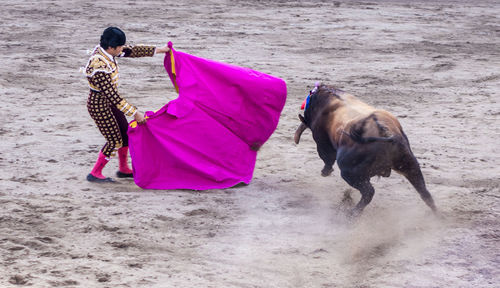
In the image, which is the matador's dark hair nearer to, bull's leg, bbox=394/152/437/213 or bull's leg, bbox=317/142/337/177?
bull's leg, bbox=317/142/337/177

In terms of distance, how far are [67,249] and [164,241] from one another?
2.11 ft

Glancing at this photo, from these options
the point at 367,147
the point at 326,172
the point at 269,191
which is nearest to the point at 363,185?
→ the point at 367,147

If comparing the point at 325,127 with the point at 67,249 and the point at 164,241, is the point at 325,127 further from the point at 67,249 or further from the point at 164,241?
the point at 67,249

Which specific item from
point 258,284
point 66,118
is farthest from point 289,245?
point 66,118

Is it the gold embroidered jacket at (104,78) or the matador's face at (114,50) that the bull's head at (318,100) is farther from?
the matador's face at (114,50)

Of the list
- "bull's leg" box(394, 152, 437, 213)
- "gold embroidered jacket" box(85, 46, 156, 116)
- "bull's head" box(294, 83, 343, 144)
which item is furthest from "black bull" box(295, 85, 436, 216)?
"gold embroidered jacket" box(85, 46, 156, 116)

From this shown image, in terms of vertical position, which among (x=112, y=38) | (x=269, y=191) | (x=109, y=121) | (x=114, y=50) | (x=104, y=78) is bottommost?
(x=269, y=191)

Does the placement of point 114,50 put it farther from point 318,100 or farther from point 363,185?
point 363,185

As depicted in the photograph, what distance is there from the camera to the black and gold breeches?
222 inches

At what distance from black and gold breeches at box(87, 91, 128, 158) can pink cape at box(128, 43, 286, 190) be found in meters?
0.14

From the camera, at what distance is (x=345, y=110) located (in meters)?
5.30

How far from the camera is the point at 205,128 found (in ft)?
19.3

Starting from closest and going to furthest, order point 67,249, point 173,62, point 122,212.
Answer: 1. point 67,249
2. point 122,212
3. point 173,62

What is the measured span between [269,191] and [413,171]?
1341 millimetres
